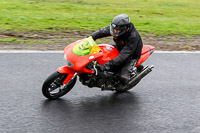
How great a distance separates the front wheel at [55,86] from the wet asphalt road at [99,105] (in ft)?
0.38

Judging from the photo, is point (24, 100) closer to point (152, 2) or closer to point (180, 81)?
point (180, 81)

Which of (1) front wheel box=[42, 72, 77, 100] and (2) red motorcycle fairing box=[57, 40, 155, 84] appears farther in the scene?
(1) front wheel box=[42, 72, 77, 100]

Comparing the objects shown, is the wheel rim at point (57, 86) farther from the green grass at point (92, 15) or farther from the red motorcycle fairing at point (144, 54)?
the green grass at point (92, 15)

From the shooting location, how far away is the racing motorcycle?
5.71 metres

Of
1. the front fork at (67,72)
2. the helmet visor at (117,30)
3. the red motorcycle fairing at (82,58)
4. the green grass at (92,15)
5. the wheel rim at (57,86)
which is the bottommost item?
the green grass at (92,15)

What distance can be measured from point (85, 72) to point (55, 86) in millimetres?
625

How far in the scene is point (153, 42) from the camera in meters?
10.5

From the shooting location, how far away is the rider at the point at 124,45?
5.90 m

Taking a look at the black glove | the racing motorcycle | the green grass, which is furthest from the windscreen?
the green grass

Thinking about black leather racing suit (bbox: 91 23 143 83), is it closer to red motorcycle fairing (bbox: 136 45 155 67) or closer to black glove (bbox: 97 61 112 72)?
black glove (bbox: 97 61 112 72)

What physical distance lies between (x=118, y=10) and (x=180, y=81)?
9.19m

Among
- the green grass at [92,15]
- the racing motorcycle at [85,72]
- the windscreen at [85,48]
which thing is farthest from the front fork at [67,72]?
the green grass at [92,15]

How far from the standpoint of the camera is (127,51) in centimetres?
602

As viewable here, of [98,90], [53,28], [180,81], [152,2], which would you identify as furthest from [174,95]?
[152,2]
